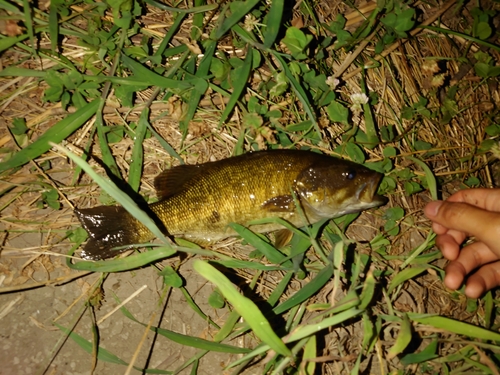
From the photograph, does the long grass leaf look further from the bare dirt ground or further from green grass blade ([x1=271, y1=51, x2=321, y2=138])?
green grass blade ([x1=271, y1=51, x2=321, y2=138])

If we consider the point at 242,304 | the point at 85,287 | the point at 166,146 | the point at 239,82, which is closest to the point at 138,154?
the point at 166,146

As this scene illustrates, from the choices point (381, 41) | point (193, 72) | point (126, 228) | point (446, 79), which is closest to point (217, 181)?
point (126, 228)

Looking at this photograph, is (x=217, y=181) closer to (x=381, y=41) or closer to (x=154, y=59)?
(x=154, y=59)

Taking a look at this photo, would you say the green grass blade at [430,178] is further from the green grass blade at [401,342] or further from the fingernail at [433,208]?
the green grass blade at [401,342]

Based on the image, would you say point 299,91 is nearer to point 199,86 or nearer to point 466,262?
point 199,86

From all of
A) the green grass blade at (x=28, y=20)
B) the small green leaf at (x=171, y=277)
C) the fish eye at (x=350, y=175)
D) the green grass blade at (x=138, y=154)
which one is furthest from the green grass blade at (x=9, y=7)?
the fish eye at (x=350, y=175)

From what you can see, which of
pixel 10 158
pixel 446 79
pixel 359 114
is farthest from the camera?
pixel 446 79
